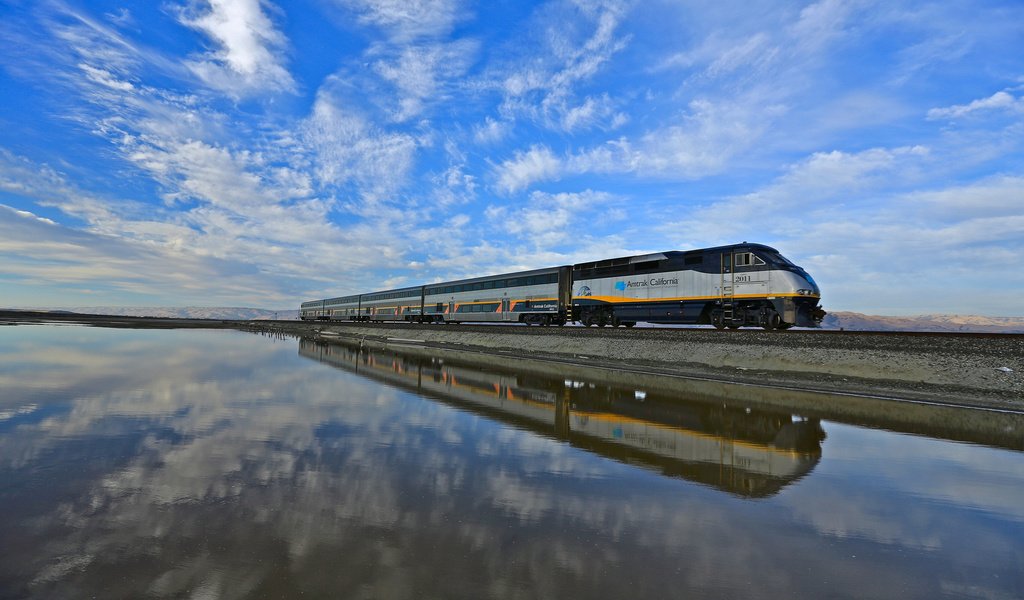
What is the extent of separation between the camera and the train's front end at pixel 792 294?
74.7ft

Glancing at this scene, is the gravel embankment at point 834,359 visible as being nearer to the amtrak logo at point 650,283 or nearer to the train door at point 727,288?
the train door at point 727,288

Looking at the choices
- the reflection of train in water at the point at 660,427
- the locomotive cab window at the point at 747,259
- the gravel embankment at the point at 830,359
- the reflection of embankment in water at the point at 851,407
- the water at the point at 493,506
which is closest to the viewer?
the water at the point at 493,506

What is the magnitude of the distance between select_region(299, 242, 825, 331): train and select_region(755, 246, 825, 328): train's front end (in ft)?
0.14

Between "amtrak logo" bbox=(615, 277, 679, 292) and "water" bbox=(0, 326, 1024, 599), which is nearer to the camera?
"water" bbox=(0, 326, 1024, 599)

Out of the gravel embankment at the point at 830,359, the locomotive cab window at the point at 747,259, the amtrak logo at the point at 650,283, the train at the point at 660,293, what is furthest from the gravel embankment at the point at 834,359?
the locomotive cab window at the point at 747,259

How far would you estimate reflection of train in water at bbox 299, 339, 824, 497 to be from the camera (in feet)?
Result: 29.9

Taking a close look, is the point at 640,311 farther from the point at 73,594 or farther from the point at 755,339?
the point at 73,594

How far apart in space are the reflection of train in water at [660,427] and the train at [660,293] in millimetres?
9723

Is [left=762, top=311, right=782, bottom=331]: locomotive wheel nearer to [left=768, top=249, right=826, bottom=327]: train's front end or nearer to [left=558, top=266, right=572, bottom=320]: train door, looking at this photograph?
[left=768, top=249, right=826, bottom=327]: train's front end

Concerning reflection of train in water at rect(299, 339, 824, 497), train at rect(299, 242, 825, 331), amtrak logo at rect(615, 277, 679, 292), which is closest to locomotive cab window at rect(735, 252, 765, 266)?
train at rect(299, 242, 825, 331)

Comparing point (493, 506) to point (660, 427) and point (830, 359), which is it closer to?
point (660, 427)

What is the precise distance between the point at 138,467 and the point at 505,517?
6923 millimetres

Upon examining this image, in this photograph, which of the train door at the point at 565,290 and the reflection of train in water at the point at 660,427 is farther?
the train door at the point at 565,290

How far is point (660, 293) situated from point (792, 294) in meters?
7.59
